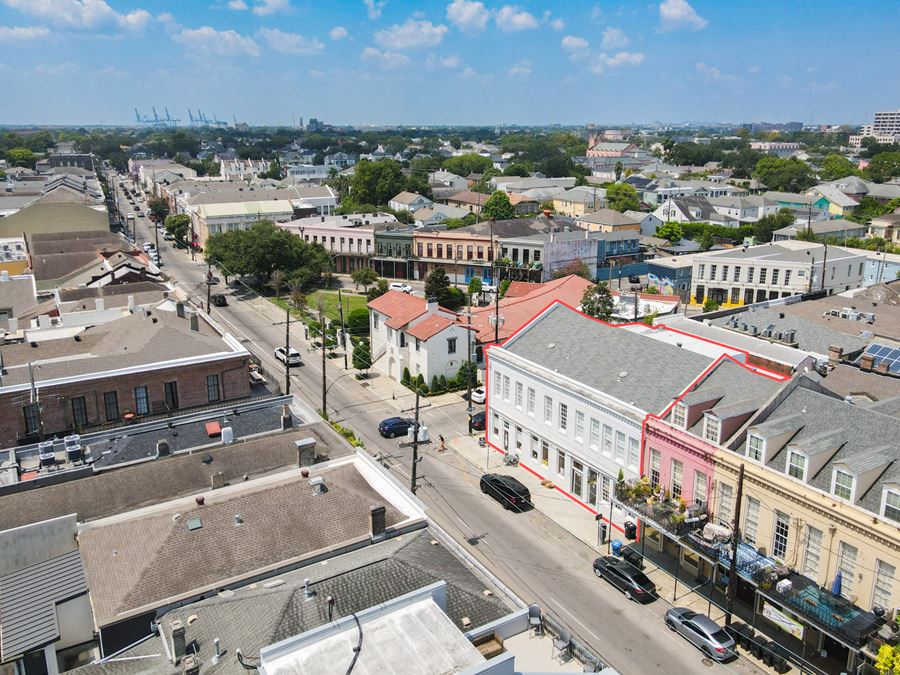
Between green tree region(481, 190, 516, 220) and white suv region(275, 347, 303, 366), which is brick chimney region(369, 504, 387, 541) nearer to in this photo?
white suv region(275, 347, 303, 366)

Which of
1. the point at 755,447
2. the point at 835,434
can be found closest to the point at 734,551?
the point at 755,447

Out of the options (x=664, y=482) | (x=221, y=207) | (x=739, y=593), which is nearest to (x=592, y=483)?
(x=664, y=482)

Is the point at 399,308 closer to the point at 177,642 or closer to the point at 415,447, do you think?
the point at 415,447

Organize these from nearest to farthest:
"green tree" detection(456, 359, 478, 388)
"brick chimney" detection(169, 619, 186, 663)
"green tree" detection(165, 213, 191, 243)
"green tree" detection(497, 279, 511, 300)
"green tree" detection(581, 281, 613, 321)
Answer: "brick chimney" detection(169, 619, 186, 663) < "green tree" detection(456, 359, 478, 388) < "green tree" detection(581, 281, 613, 321) < "green tree" detection(497, 279, 511, 300) < "green tree" detection(165, 213, 191, 243)

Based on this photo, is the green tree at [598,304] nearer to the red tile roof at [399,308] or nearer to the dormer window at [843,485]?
the red tile roof at [399,308]

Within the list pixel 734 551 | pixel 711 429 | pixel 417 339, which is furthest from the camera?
pixel 417 339

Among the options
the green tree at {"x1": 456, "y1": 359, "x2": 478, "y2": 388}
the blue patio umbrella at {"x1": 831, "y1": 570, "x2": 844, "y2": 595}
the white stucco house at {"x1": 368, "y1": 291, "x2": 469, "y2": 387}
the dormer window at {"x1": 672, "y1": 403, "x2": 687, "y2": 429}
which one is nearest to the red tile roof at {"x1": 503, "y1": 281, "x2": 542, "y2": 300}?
the white stucco house at {"x1": 368, "y1": 291, "x2": 469, "y2": 387}

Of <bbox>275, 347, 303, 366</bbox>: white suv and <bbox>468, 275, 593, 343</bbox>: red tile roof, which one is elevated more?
<bbox>468, 275, 593, 343</bbox>: red tile roof
